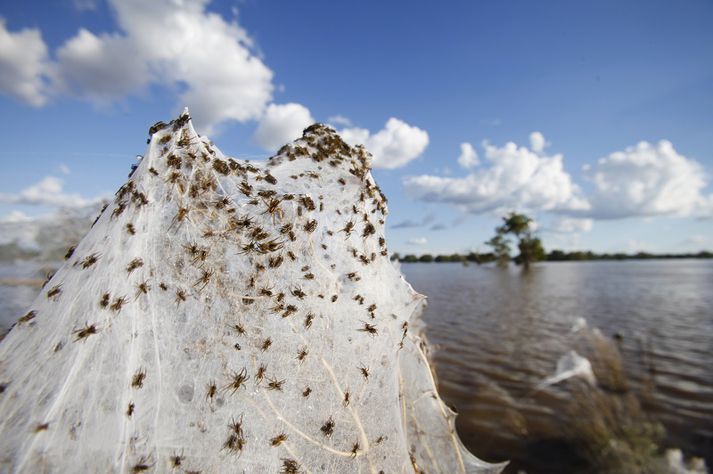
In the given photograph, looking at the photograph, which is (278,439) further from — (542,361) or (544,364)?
(542,361)

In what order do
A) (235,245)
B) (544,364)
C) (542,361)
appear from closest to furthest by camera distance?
(235,245) → (544,364) → (542,361)

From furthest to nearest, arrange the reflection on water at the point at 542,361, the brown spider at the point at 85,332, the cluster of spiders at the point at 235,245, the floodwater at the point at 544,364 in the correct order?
the reflection on water at the point at 542,361 < the floodwater at the point at 544,364 < the cluster of spiders at the point at 235,245 < the brown spider at the point at 85,332

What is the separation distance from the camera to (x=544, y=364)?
351 inches

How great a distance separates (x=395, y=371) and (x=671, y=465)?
4332mm

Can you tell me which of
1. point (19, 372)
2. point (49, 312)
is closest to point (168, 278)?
point (49, 312)

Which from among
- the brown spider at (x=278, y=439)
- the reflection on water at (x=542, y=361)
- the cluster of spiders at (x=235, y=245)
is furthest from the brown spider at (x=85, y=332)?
the reflection on water at (x=542, y=361)

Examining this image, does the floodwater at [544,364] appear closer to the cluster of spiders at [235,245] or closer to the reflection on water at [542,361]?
the reflection on water at [542,361]

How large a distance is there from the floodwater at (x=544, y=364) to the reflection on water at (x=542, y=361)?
0.07 ft

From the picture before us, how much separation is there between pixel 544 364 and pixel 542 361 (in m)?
0.25

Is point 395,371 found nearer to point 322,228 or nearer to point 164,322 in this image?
point 322,228

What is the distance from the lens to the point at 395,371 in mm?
2842

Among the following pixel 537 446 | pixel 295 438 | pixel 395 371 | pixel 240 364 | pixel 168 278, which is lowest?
pixel 537 446

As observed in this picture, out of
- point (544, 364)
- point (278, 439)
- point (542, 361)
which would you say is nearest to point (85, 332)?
point (278, 439)

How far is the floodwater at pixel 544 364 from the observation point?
558 cm
